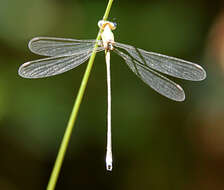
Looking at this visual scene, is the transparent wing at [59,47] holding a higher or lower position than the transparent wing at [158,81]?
higher

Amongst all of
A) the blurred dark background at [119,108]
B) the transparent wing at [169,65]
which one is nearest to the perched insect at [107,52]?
the transparent wing at [169,65]

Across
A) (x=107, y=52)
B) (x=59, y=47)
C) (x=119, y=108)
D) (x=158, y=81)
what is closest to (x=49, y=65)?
(x=59, y=47)

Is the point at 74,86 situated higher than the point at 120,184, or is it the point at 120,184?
the point at 74,86

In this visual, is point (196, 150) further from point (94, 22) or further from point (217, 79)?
point (94, 22)

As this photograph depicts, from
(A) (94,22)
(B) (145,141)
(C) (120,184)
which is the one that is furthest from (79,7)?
(C) (120,184)

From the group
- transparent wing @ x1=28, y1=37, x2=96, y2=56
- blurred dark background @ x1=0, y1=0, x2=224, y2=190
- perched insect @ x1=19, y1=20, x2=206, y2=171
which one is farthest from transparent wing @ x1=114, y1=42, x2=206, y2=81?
blurred dark background @ x1=0, y1=0, x2=224, y2=190

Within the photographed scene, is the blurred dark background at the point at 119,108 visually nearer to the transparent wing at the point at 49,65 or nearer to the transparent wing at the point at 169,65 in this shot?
the transparent wing at the point at 169,65

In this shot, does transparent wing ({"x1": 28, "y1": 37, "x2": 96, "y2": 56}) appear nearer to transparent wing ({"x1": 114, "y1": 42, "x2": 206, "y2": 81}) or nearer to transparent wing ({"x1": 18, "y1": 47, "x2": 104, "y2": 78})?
transparent wing ({"x1": 18, "y1": 47, "x2": 104, "y2": 78})
